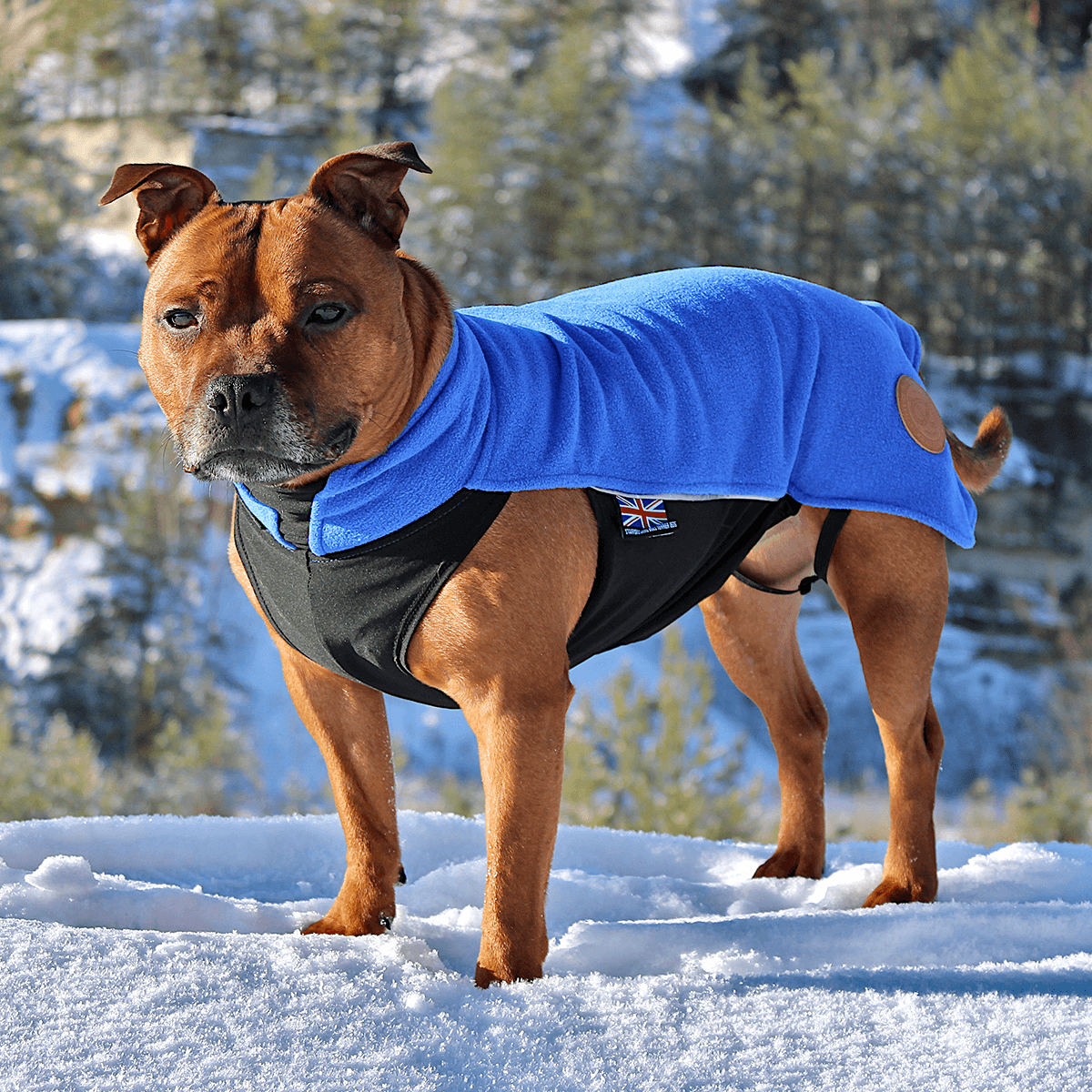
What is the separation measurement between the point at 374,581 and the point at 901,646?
127cm

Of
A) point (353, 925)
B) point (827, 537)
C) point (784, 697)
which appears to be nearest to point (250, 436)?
point (353, 925)

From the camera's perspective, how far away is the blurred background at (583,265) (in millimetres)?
10055

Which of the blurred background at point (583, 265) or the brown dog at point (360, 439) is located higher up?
the brown dog at point (360, 439)

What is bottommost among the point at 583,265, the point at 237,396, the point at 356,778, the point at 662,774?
the point at 583,265

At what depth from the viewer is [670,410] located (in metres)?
2.17

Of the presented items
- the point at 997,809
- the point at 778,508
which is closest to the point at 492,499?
the point at 778,508

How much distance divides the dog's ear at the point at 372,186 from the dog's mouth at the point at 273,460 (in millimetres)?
374

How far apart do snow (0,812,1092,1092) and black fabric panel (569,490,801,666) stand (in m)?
0.58

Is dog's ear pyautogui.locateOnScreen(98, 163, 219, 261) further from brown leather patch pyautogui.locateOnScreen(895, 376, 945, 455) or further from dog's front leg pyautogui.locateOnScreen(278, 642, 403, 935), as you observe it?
brown leather patch pyautogui.locateOnScreen(895, 376, 945, 455)

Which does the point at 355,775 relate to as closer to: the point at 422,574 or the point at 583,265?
the point at 422,574

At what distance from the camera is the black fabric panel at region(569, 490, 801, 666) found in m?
2.12

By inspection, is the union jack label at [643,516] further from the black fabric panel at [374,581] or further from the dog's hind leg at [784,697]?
the dog's hind leg at [784,697]

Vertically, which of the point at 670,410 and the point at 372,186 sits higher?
the point at 372,186

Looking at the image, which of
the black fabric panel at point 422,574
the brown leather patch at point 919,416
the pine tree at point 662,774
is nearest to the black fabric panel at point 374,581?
the black fabric panel at point 422,574
